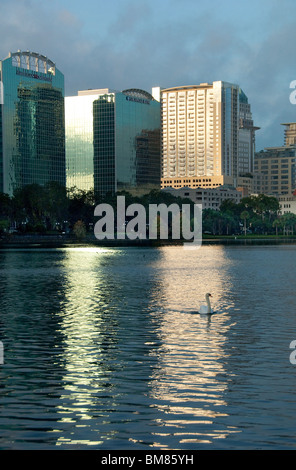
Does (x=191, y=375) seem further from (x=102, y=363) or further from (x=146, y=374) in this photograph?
(x=102, y=363)

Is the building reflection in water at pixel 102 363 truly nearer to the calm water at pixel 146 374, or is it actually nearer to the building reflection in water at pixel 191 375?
the calm water at pixel 146 374

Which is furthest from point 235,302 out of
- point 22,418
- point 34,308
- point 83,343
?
point 22,418

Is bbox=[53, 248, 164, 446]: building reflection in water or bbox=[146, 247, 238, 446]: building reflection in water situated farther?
bbox=[53, 248, 164, 446]: building reflection in water

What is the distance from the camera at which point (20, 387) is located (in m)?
27.7

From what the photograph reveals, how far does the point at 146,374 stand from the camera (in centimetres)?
3009

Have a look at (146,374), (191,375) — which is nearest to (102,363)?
(146,374)

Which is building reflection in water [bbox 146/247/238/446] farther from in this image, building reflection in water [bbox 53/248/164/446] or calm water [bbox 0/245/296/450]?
building reflection in water [bbox 53/248/164/446]

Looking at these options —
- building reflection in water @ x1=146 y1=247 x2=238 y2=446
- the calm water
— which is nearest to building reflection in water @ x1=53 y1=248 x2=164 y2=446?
the calm water

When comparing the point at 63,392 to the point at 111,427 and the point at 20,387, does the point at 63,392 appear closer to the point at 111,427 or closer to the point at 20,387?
the point at 20,387

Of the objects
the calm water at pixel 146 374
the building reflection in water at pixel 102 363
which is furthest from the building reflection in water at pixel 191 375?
the building reflection in water at pixel 102 363

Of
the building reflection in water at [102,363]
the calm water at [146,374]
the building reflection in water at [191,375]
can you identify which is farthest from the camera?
the building reflection in water at [102,363]

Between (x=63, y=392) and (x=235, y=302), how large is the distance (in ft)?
114

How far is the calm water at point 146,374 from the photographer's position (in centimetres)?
2186

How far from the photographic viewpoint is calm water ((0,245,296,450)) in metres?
21.9
